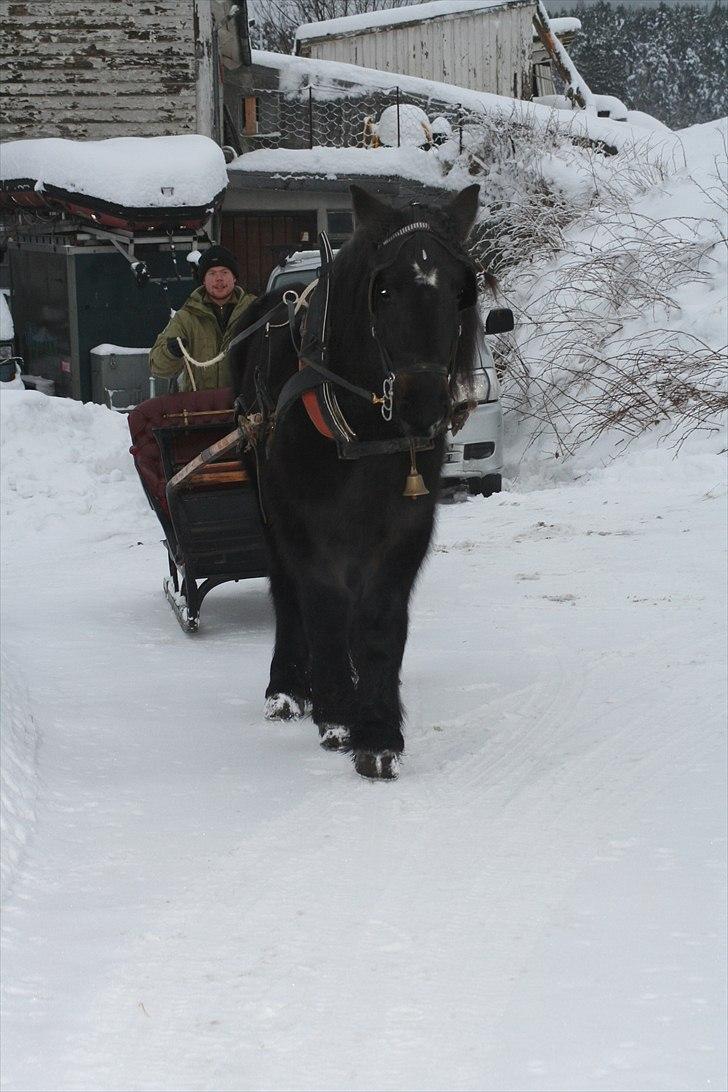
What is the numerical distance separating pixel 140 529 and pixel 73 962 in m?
7.16

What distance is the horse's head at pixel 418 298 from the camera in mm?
4098

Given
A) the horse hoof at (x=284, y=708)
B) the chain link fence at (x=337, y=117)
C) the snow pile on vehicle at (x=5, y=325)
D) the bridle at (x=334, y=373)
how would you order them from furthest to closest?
the chain link fence at (x=337, y=117), the snow pile on vehicle at (x=5, y=325), the horse hoof at (x=284, y=708), the bridle at (x=334, y=373)

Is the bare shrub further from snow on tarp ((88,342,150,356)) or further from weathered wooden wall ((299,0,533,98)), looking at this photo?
weathered wooden wall ((299,0,533,98))

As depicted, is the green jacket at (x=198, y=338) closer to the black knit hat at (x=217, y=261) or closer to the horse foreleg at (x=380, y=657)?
the black knit hat at (x=217, y=261)

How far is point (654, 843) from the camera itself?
3922mm

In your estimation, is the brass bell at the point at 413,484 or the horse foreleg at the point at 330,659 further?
the horse foreleg at the point at 330,659

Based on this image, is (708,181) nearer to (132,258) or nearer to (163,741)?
(132,258)

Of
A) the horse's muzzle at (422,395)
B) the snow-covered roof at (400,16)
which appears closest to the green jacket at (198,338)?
the horse's muzzle at (422,395)

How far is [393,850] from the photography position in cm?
393

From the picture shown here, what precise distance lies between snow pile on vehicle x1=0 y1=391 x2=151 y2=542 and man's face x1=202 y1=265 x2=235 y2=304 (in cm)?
322

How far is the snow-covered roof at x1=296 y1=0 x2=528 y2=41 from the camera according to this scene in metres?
25.8

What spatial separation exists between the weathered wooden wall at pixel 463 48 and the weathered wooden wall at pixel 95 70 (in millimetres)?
10176

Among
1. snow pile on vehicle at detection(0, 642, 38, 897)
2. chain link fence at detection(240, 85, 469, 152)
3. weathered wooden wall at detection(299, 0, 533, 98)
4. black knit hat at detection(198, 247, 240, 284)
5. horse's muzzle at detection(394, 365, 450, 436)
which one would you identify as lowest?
snow pile on vehicle at detection(0, 642, 38, 897)

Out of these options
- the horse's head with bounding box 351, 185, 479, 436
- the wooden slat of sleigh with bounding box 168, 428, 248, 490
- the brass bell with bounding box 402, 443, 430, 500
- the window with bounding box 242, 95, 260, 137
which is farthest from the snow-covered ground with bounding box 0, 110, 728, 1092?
the window with bounding box 242, 95, 260, 137
